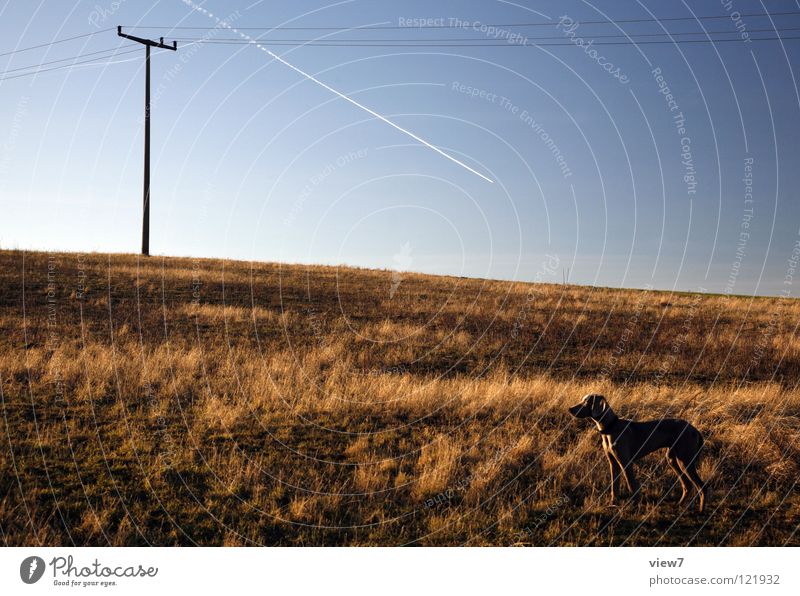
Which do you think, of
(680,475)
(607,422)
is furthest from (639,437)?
(680,475)

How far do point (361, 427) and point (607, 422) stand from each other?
193 inches

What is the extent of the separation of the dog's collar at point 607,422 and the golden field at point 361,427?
3.98 ft

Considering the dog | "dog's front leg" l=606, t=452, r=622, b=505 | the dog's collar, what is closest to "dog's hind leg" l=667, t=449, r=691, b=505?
the dog

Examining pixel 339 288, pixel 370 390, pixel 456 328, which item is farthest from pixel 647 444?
pixel 339 288

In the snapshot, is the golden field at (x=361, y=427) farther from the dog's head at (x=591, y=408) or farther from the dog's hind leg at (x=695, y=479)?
the dog's head at (x=591, y=408)

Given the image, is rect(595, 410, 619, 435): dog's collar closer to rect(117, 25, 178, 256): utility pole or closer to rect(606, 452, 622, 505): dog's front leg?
rect(606, 452, 622, 505): dog's front leg

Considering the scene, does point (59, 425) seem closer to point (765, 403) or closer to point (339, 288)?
point (765, 403)

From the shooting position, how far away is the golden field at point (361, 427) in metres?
7.24

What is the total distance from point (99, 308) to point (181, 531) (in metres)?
17.3

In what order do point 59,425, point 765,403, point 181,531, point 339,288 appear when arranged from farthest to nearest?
point 339,288 → point 765,403 → point 59,425 → point 181,531

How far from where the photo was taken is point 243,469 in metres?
8.64

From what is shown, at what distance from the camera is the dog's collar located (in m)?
7.05

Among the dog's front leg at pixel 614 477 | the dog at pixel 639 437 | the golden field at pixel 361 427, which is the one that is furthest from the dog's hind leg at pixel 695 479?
the dog's front leg at pixel 614 477

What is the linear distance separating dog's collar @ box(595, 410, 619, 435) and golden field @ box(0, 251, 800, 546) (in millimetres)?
1214
